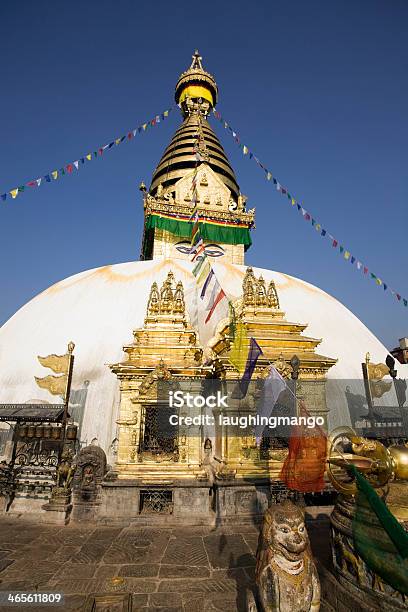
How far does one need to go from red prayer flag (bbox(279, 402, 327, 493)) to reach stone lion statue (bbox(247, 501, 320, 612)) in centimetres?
371

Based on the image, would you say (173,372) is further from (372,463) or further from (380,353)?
(380,353)

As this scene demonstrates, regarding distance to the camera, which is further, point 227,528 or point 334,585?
point 227,528

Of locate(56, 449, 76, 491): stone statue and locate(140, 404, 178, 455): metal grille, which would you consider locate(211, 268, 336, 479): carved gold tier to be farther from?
locate(56, 449, 76, 491): stone statue

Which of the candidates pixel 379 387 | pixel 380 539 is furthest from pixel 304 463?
pixel 379 387

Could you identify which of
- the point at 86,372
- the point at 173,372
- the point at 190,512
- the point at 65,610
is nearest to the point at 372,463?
the point at 65,610

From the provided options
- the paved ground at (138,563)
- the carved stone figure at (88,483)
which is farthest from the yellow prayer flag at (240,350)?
the carved stone figure at (88,483)

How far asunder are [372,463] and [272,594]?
6.14 ft

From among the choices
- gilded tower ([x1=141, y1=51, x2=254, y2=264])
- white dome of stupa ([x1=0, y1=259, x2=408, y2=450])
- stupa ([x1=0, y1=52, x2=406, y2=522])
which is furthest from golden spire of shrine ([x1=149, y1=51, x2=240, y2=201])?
white dome of stupa ([x1=0, y1=259, x2=408, y2=450])

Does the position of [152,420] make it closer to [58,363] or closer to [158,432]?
[158,432]

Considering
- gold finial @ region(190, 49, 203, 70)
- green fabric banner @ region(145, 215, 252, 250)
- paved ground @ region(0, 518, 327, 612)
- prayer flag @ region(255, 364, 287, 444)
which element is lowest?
paved ground @ region(0, 518, 327, 612)

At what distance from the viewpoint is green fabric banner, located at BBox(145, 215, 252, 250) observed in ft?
78.9

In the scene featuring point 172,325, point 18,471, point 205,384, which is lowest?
point 18,471

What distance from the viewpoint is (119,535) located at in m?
7.29

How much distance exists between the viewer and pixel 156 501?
27.8 ft
